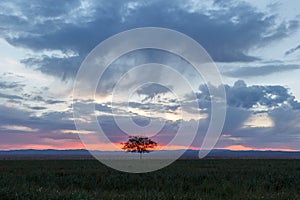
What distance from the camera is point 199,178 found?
33.2m

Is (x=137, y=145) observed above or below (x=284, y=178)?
above

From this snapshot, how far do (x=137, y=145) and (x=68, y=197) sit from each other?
359 feet

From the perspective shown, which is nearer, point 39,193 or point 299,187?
point 39,193

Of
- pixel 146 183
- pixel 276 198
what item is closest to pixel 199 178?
pixel 146 183

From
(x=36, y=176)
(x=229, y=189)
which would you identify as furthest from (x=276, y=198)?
(x=36, y=176)

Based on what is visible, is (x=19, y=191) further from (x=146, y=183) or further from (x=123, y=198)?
(x=146, y=183)

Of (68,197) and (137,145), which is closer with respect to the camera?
(68,197)

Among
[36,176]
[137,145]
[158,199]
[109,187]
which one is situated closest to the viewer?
[158,199]

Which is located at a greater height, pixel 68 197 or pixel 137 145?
pixel 137 145

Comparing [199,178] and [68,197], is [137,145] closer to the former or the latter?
[199,178]

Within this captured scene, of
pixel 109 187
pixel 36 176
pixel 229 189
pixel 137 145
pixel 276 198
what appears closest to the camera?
pixel 276 198

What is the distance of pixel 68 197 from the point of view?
1856cm

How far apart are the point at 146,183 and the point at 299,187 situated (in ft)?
35.3

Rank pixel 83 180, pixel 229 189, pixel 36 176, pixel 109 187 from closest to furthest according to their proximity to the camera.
A: pixel 229 189
pixel 109 187
pixel 83 180
pixel 36 176
